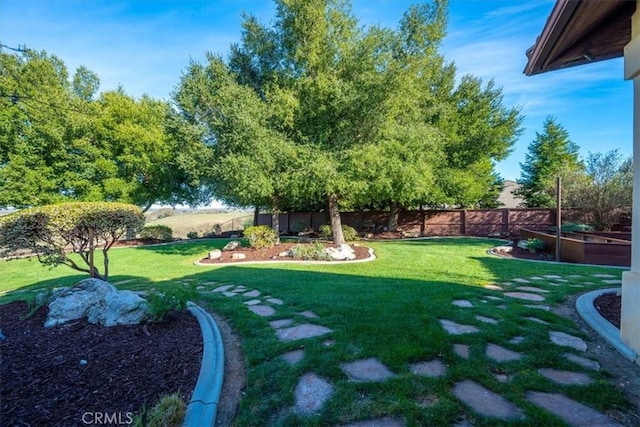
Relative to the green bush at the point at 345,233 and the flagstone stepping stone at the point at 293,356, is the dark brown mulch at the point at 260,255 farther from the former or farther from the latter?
the flagstone stepping stone at the point at 293,356

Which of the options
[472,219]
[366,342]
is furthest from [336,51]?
[472,219]

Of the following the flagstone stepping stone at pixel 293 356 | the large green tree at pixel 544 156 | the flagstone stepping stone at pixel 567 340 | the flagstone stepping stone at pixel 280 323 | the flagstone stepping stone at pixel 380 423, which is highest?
the large green tree at pixel 544 156

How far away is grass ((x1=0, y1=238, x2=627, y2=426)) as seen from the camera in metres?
1.96

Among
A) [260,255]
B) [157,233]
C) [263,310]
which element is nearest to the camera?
[263,310]

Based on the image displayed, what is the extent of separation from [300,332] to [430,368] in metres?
1.41

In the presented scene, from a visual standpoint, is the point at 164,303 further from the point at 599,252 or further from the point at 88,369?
the point at 599,252

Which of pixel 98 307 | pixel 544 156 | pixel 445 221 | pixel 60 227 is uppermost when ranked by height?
pixel 544 156

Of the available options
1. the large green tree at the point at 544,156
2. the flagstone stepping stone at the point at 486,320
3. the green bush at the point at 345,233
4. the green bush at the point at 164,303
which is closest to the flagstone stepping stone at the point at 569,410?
the flagstone stepping stone at the point at 486,320

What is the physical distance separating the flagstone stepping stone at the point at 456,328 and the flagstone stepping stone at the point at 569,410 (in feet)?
3.27

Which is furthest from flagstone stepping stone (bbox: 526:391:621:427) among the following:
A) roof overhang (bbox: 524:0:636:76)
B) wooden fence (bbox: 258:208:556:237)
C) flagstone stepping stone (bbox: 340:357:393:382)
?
wooden fence (bbox: 258:208:556:237)

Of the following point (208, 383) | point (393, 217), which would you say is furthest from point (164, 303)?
point (393, 217)

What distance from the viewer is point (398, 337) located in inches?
116

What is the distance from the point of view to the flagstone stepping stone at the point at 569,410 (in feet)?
5.96

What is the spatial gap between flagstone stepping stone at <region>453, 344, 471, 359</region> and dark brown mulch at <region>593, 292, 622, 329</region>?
197 centimetres
